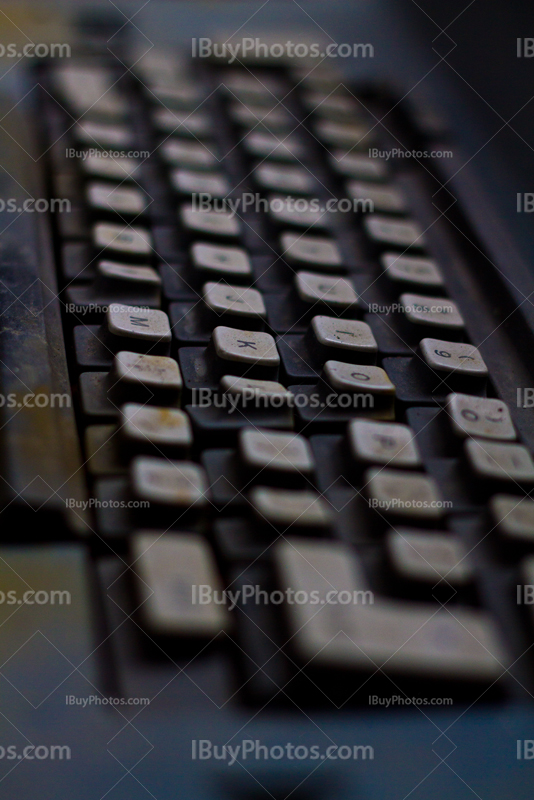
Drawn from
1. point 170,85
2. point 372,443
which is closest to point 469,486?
point 372,443

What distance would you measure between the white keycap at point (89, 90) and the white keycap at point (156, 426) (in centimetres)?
50

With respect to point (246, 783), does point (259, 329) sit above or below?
above

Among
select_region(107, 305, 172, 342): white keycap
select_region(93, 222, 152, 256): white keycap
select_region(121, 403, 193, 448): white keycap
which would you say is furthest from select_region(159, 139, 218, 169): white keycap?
select_region(121, 403, 193, 448): white keycap

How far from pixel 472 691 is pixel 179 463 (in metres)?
0.20

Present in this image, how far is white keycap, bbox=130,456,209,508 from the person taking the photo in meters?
0.42

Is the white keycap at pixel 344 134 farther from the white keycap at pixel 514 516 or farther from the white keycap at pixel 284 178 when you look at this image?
the white keycap at pixel 514 516

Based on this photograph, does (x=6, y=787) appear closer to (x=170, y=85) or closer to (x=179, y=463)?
(x=179, y=463)

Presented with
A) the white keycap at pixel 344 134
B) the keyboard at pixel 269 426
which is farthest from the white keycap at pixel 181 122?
the white keycap at pixel 344 134

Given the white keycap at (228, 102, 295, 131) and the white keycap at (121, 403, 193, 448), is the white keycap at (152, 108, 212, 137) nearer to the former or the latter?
the white keycap at (228, 102, 295, 131)

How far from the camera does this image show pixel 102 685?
0.38 meters

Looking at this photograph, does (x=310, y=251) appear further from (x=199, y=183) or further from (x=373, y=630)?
(x=373, y=630)

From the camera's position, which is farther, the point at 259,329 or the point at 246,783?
the point at 259,329

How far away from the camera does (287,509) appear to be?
43 cm

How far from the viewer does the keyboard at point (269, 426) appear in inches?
14.8
